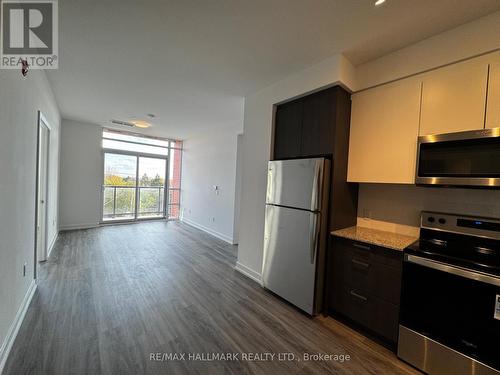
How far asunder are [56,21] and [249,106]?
2192 millimetres

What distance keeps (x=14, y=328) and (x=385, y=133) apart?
374 centimetres

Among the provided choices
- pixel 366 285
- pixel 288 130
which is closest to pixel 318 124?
pixel 288 130

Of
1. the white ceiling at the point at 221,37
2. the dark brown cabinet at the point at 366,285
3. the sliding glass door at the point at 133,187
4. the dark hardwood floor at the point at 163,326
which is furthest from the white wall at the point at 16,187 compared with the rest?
the sliding glass door at the point at 133,187

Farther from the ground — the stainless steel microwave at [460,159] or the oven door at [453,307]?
the stainless steel microwave at [460,159]

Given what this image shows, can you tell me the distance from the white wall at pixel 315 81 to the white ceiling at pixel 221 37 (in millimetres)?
89

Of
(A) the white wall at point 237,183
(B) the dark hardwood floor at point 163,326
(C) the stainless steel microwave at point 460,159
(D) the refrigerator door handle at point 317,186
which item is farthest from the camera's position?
(A) the white wall at point 237,183

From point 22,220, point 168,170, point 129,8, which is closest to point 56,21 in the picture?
point 129,8

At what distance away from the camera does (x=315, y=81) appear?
2320 millimetres

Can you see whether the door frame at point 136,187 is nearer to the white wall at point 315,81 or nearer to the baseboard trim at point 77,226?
the baseboard trim at point 77,226

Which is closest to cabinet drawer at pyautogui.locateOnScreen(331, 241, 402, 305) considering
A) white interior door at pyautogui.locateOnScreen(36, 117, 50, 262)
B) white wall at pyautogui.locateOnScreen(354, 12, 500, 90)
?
white wall at pyautogui.locateOnScreen(354, 12, 500, 90)

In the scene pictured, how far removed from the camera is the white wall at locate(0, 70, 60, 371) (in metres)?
1.57

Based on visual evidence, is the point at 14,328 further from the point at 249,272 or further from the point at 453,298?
the point at 453,298

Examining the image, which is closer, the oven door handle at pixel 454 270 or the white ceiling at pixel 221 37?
the oven door handle at pixel 454 270

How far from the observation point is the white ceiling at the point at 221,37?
5.24 ft
